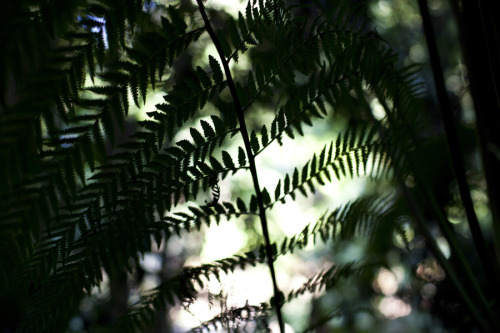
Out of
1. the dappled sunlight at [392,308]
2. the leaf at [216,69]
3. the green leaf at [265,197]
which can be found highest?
the leaf at [216,69]

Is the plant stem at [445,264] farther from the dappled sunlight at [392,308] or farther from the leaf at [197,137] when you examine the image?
the dappled sunlight at [392,308]

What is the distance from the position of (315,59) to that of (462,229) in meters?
2.67

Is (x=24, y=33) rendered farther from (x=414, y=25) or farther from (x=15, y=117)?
(x=414, y=25)

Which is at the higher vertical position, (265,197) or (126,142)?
(126,142)

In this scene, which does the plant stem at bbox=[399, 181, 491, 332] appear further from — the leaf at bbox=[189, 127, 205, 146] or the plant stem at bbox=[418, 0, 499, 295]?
the leaf at bbox=[189, 127, 205, 146]

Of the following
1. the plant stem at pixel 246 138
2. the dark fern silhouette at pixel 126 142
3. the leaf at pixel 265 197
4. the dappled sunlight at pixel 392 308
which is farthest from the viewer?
the dappled sunlight at pixel 392 308

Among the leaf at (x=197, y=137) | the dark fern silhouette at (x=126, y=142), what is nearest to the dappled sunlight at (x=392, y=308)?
the dark fern silhouette at (x=126, y=142)

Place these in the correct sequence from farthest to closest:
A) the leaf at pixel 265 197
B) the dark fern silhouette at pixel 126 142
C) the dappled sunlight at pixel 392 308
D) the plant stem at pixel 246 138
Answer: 1. the dappled sunlight at pixel 392 308
2. the leaf at pixel 265 197
3. the plant stem at pixel 246 138
4. the dark fern silhouette at pixel 126 142

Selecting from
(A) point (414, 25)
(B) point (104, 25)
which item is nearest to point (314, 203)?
(A) point (414, 25)

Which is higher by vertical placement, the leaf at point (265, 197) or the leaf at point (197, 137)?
the leaf at point (197, 137)

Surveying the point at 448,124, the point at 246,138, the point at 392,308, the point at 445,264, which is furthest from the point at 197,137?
the point at 392,308

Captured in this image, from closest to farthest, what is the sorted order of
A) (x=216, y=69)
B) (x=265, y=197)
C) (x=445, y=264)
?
(x=216, y=69) → (x=265, y=197) → (x=445, y=264)

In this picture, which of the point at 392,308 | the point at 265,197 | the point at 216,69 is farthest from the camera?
the point at 392,308

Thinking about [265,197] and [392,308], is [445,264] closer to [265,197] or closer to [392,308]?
[265,197]
